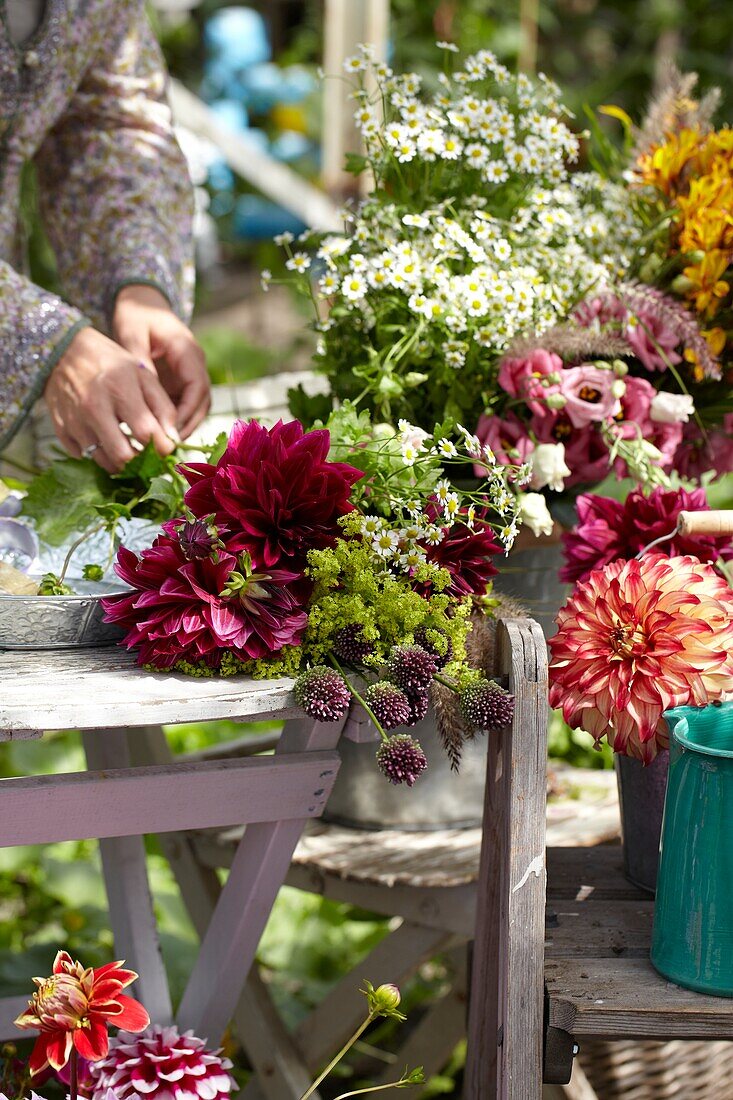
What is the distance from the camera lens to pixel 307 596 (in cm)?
91

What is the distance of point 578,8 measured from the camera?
6.21 m

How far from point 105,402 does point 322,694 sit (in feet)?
1.39

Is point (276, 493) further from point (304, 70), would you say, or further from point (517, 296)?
point (304, 70)

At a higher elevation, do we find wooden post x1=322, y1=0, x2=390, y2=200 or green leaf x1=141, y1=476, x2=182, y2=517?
wooden post x1=322, y1=0, x2=390, y2=200

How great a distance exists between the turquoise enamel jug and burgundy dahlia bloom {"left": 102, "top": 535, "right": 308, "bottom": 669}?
0.32m

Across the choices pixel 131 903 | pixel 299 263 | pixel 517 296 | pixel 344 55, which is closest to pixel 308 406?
pixel 299 263

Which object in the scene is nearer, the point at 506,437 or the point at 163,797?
the point at 163,797

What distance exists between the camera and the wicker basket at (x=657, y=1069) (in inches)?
55.2

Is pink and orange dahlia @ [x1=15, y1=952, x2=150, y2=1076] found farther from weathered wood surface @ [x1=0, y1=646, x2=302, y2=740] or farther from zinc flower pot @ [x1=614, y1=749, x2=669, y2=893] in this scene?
zinc flower pot @ [x1=614, y1=749, x2=669, y2=893]

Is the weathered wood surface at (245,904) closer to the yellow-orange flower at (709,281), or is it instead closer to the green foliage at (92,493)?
the green foliage at (92,493)

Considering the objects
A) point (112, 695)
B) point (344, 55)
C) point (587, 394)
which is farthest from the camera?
point (344, 55)

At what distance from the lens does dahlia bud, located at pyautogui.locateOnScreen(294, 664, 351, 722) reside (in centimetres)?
84

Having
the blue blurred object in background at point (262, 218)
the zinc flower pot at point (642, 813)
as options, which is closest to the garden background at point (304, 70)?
the blue blurred object in background at point (262, 218)

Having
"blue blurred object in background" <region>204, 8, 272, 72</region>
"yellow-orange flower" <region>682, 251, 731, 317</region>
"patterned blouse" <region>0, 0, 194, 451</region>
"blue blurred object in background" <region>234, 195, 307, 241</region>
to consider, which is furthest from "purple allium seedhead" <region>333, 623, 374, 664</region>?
"blue blurred object in background" <region>204, 8, 272, 72</region>
